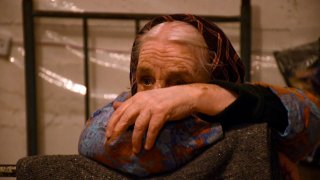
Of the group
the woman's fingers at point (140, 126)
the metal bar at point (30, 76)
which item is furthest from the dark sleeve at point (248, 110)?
the metal bar at point (30, 76)

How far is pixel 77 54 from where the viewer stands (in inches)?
52.7

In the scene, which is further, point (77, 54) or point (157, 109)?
point (77, 54)

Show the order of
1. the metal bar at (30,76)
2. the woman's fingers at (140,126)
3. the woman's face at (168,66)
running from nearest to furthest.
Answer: the woman's fingers at (140,126) < the woman's face at (168,66) < the metal bar at (30,76)

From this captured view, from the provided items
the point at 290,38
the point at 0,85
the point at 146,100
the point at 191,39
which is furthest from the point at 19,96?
the point at 290,38

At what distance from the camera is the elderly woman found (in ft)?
1.80

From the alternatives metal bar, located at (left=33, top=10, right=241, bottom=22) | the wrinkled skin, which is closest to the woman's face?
the wrinkled skin

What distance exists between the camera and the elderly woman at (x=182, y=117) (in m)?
0.55

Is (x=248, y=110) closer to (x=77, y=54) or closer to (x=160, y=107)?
(x=160, y=107)

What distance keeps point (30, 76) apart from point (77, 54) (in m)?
0.19

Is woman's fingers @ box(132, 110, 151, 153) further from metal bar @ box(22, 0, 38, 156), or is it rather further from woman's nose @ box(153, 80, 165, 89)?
metal bar @ box(22, 0, 38, 156)

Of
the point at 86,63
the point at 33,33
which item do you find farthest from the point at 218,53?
the point at 33,33

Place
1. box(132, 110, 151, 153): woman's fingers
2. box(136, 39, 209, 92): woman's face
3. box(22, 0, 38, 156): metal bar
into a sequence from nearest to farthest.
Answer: box(132, 110, 151, 153): woman's fingers < box(136, 39, 209, 92): woman's face < box(22, 0, 38, 156): metal bar

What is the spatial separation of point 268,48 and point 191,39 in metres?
0.68

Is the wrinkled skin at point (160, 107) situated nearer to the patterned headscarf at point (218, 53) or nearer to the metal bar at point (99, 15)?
the patterned headscarf at point (218, 53)
